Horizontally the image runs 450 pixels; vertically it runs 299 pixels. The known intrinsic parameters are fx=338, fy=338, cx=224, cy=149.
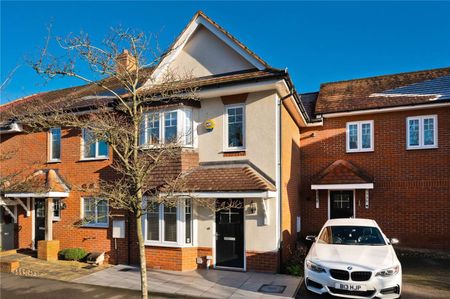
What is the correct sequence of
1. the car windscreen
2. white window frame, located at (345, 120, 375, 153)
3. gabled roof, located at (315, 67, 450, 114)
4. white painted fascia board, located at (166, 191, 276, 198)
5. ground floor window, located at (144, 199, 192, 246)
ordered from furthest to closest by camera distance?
1. white window frame, located at (345, 120, 375, 153)
2. gabled roof, located at (315, 67, 450, 114)
3. ground floor window, located at (144, 199, 192, 246)
4. white painted fascia board, located at (166, 191, 276, 198)
5. the car windscreen

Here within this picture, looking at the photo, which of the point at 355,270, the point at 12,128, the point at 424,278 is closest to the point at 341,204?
the point at 424,278

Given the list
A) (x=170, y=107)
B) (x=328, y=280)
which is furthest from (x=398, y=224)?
(x=170, y=107)

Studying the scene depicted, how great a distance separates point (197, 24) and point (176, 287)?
8288 mm

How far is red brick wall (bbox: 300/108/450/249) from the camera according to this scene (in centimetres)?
1209

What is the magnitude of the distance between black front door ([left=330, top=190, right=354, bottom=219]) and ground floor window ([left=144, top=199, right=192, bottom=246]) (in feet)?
20.0

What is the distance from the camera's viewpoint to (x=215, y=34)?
11219mm

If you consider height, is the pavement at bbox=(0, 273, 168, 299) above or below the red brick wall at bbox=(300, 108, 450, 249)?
below

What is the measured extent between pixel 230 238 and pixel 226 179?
1.87 metres

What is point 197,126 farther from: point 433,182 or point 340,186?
point 433,182

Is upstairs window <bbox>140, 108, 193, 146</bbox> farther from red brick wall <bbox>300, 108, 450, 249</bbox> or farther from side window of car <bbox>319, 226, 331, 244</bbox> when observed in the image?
red brick wall <bbox>300, 108, 450, 249</bbox>

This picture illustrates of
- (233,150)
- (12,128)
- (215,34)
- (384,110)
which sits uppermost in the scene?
(215,34)

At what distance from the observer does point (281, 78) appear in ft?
30.6

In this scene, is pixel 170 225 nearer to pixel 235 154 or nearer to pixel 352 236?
pixel 235 154

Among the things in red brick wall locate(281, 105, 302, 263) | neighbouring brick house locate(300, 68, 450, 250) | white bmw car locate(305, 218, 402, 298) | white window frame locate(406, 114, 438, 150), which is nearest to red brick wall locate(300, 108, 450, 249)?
neighbouring brick house locate(300, 68, 450, 250)
